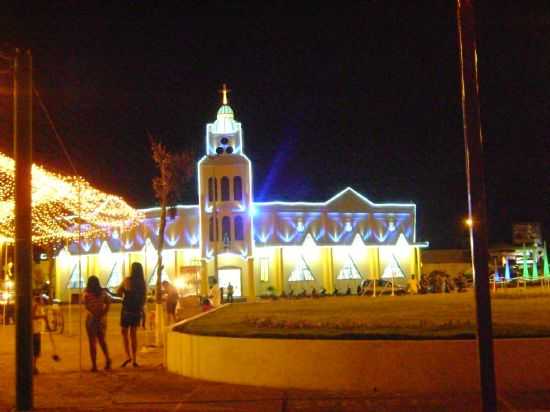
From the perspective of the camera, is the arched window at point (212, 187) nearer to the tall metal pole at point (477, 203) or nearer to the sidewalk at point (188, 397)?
the sidewalk at point (188, 397)

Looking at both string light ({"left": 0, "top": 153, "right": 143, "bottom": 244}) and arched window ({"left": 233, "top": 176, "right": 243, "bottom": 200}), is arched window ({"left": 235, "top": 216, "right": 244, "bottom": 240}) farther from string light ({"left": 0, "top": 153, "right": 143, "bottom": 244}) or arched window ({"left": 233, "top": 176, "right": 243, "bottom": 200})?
string light ({"left": 0, "top": 153, "right": 143, "bottom": 244})

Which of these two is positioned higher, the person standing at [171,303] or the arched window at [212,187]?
the arched window at [212,187]

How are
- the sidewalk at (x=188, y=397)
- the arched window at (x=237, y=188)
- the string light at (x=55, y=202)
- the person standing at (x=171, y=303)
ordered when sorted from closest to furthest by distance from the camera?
1. the sidewalk at (x=188, y=397)
2. the string light at (x=55, y=202)
3. the person standing at (x=171, y=303)
4. the arched window at (x=237, y=188)

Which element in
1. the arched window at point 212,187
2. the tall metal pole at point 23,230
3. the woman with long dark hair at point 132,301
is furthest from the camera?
the arched window at point 212,187

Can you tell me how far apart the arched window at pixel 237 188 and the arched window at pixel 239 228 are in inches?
53.6

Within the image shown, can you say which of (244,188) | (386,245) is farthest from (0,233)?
(386,245)

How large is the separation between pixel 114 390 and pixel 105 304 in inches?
103

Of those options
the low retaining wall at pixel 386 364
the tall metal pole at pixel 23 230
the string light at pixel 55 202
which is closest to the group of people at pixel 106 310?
the string light at pixel 55 202

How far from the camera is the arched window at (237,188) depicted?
52000 mm

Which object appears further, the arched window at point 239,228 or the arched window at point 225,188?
Answer: the arched window at point 239,228

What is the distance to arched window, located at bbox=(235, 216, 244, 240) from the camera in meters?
52.2

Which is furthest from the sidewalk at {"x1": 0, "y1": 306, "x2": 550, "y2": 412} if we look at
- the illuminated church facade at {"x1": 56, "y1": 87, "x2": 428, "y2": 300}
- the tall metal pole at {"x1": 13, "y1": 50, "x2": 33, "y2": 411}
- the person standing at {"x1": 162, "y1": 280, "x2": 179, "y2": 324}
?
the illuminated church facade at {"x1": 56, "y1": 87, "x2": 428, "y2": 300}

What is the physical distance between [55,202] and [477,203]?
15.0 m

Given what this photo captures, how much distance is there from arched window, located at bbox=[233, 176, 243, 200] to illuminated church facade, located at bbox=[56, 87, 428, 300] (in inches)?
2.5
